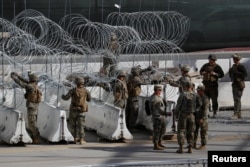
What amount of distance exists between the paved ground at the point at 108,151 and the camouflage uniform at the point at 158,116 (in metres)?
0.28

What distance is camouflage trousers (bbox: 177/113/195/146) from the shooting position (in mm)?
14570

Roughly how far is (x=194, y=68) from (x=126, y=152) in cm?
775

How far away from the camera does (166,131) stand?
16312 millimetres

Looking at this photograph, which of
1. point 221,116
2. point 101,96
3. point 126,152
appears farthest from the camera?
point 221,116

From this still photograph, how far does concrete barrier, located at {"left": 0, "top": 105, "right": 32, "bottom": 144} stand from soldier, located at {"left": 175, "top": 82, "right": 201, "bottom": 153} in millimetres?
3135

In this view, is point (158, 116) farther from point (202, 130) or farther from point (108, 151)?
point (108, 151)

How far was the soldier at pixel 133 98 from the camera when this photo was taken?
17109 millimetres

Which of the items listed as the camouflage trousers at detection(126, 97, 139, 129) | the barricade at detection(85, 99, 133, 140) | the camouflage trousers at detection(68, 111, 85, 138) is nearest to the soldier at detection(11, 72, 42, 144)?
the camouflage trousers at detection(68, 111, 85, 138)

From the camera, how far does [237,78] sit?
18.7m

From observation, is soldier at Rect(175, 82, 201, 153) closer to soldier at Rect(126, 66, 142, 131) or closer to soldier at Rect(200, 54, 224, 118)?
soldier at Rect(126, 66, 142, 131)

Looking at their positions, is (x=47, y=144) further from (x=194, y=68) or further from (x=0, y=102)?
(x=194, y=68)

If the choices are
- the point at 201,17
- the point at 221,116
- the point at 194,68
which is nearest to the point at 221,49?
the point at 201,17

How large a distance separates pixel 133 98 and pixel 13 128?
10.0 ft

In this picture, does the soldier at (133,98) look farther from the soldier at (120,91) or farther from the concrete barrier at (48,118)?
the concrete barrier at (48,118)
